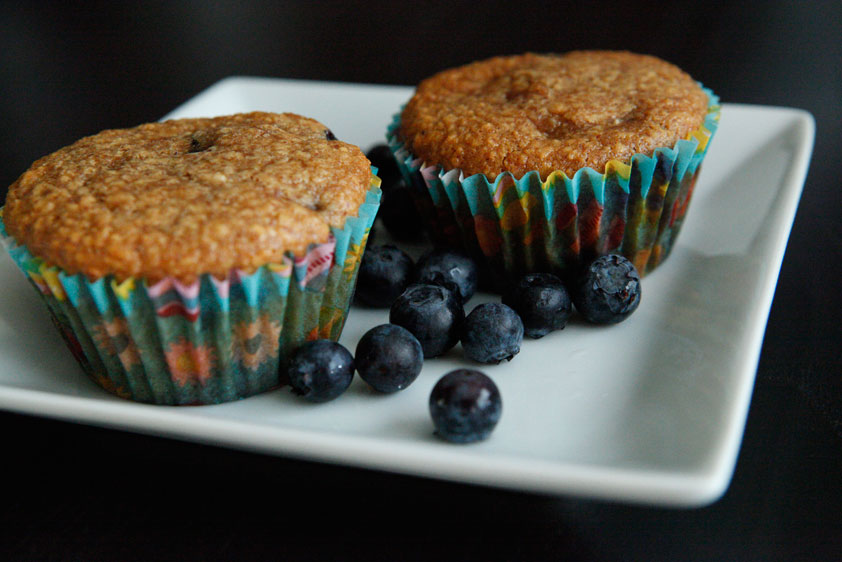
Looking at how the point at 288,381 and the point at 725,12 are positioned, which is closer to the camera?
the point at 288,381

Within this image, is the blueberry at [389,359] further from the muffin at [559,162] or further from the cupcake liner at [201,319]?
the muffin at [559,162]

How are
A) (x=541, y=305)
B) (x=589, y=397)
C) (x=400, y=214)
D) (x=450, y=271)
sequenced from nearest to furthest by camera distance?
(x=589, y=397)
(x=541, y=305)
(x=450, y=271)
(x=400, y=214)

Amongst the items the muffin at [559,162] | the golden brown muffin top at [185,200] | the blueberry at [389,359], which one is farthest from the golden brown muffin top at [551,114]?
the blueberry at [389,359]

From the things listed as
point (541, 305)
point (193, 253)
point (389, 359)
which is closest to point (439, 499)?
point (389, 359)

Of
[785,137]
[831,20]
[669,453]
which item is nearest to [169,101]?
[785,137]

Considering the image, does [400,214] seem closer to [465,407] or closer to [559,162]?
[559,162]

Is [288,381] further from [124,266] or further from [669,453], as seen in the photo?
[669,453]
